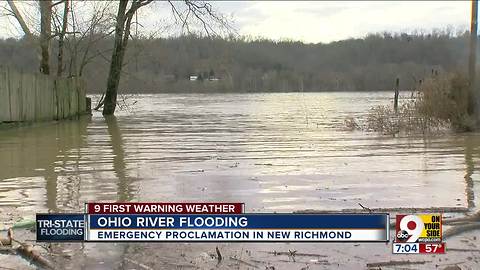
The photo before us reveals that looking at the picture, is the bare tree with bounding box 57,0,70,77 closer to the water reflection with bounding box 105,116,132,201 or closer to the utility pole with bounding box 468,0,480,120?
the water reflection with bounding box 105,116,132,201

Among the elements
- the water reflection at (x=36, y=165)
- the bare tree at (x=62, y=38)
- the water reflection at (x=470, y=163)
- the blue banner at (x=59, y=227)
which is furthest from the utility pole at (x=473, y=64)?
the bare tree at (x=62, y=38)

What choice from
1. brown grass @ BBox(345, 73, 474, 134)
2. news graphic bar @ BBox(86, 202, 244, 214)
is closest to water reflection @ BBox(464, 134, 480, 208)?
brown grass @ BBox(345, 73, 474, 134)

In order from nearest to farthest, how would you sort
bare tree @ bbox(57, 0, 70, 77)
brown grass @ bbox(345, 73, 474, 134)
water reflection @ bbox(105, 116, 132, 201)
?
water reflection @ bbox(105, 116, 132, 201), brown grass @ bbox(345, 73, 474, 134), bare tree @ bbox(57, 0, 70, 77)

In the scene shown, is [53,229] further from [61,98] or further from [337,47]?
[337,47]

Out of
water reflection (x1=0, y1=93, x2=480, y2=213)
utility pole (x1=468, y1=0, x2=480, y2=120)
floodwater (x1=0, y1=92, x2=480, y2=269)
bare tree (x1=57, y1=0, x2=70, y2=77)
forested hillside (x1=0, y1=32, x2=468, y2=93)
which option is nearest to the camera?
floodwater (x1=0, y1=92, x2=480, y2=269)

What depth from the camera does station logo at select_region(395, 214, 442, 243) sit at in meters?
4.56

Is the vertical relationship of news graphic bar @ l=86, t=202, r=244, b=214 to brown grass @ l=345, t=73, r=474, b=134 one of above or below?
below

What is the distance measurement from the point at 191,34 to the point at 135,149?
66.6 feet

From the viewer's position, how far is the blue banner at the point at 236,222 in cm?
438

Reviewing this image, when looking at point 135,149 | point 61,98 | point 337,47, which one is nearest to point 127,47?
point 61,98

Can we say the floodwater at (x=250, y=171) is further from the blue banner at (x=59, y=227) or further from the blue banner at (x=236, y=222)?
the blue banner at (x=236, y=222)

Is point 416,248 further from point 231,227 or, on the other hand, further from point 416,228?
point 231,227

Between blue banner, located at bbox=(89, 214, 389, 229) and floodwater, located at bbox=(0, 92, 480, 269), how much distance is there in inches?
25.1

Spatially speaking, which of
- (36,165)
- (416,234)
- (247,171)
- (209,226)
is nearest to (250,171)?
(247,171)
